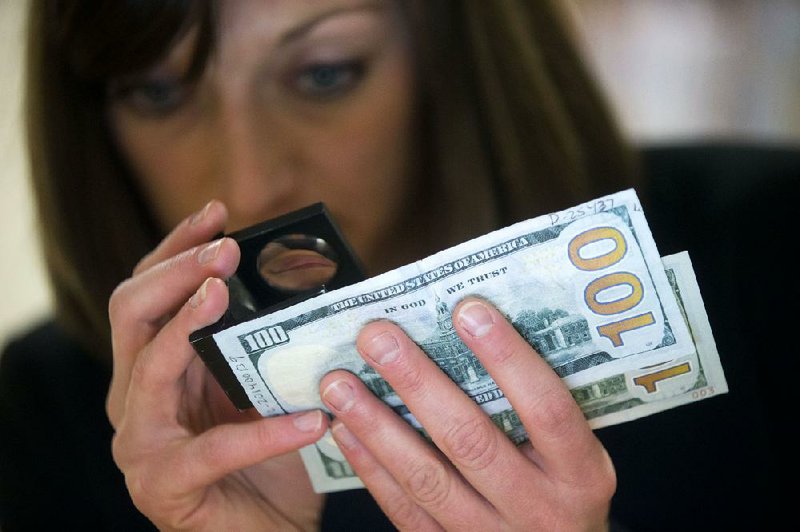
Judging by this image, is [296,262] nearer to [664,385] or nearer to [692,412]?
[664,385]

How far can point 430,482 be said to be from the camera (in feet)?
2.06

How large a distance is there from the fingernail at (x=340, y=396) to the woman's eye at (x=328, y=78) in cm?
46

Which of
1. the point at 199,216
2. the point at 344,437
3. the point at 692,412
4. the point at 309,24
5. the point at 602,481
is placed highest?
the point at 309,24

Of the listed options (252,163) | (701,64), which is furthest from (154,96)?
(701,64)

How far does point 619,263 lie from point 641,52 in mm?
3230

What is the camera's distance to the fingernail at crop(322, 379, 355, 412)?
2.02 feet

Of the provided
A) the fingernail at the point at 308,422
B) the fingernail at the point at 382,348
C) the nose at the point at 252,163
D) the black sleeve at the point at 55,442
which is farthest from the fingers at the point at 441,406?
the black sleeve at the point at 55,442

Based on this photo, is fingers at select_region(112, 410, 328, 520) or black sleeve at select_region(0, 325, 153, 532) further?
black sleeve at select_region(0, 325, 153, 532)

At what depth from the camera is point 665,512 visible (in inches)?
38.8

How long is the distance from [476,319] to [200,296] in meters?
0.23

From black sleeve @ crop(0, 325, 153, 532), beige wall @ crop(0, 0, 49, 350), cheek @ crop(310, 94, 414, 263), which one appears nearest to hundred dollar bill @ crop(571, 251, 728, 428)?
cheek @ crop(310, 94, 414, 263)

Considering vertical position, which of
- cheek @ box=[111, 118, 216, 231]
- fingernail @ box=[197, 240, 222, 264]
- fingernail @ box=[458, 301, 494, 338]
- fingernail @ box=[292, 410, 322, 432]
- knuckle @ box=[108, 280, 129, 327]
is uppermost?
cheek @ box=[111, 118, 216, 231]

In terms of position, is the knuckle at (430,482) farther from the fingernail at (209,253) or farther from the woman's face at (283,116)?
the woman's face at (283,116)

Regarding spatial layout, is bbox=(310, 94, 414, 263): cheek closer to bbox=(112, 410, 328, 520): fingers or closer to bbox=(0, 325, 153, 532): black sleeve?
bbox=(112, 410, 328, 520): fingers
